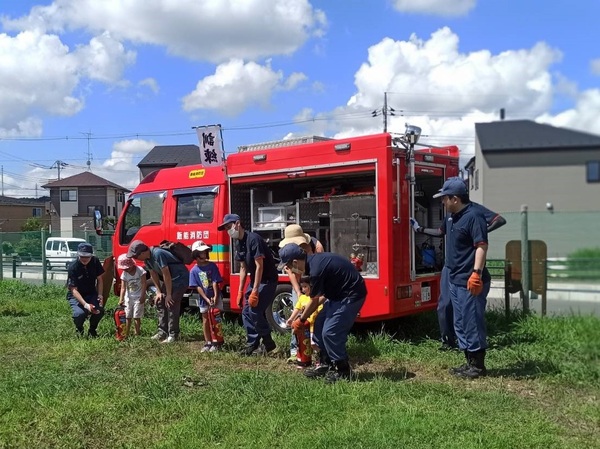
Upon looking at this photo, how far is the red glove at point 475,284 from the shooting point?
5.39m

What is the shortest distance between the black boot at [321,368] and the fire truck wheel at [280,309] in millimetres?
2091

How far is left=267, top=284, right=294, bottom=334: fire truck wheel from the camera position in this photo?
8.09 m

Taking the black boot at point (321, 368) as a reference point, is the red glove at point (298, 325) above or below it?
above

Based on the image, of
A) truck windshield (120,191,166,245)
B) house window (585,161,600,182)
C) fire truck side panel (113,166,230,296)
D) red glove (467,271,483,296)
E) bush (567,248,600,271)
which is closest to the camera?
house window (585,161,600,182)

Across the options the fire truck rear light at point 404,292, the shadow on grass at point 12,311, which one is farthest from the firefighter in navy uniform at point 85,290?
the fire truck rear light at point 404,292

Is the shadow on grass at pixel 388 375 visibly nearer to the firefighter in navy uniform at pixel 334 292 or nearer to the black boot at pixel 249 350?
the firefighter in navy uniform at pixel 334 292

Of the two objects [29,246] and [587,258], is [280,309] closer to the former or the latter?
[587,258]

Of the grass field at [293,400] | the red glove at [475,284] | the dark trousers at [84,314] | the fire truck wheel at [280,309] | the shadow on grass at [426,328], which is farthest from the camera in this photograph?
the dark trousers at [84,314]

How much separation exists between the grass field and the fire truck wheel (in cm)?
68

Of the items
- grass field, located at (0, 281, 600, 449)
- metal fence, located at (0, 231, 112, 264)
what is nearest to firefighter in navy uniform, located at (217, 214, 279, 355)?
grass field, located at (0, 281, 600, 449)

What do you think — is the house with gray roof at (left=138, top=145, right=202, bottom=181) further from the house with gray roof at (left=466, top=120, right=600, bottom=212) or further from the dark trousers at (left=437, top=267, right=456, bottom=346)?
the house with gray roof at (left=466, top=120, right=600, bottom=212)

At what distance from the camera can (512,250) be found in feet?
28.5

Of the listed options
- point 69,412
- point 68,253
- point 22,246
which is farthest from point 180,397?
point 68,253

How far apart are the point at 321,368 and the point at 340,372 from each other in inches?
11.0
